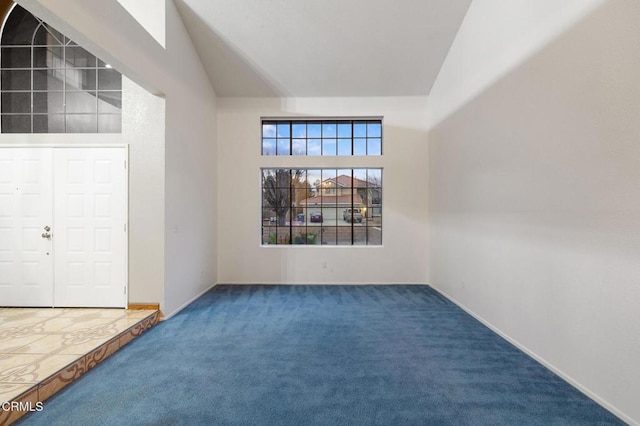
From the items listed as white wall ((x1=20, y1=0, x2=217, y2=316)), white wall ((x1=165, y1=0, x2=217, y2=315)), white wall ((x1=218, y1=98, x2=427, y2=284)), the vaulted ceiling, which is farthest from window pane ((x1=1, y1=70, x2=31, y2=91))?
white wall ((x1=218, y1=98, x2=427, y2=284))

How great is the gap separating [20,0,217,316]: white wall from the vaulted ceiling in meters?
0.43

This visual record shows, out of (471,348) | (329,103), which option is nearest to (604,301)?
(471,348)

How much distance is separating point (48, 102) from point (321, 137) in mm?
3853

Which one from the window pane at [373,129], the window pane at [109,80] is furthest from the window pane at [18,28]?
the window pane at [373,129]

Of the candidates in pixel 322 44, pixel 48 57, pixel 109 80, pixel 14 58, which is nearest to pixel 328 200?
pixel 322 44

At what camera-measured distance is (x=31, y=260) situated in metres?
3.39

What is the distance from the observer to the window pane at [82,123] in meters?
3.48

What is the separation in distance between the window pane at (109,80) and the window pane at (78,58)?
18 cm

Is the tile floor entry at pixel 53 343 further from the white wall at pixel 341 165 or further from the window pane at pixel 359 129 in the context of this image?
the window pane at pixel 359 129

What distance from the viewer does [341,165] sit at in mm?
4930

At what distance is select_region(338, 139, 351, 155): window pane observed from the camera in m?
5.06

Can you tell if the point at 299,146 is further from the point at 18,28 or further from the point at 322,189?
the point at 18,28

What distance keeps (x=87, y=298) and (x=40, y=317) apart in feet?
1.40

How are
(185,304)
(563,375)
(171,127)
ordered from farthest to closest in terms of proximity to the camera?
(185,304) → (171,127) → (563,375)
